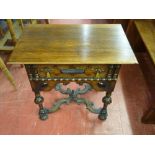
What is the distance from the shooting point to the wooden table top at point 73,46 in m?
0.84

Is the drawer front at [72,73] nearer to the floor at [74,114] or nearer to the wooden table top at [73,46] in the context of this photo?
the wooden table top at [73,46]

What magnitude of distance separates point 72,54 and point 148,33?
3.39ft

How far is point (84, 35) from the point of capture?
1.05m

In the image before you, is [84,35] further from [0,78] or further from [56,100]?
[0,78]

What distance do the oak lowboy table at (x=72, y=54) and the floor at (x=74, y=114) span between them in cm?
32

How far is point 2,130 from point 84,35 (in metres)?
1.00

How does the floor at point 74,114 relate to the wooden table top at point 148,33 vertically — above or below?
below

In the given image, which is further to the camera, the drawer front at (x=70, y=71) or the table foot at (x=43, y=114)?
the table foot at (x=43, y=114)

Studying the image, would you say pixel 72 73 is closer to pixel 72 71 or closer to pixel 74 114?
pixel 72 71

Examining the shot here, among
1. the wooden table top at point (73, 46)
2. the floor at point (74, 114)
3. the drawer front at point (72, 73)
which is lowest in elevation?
the floor at point (74, 114)

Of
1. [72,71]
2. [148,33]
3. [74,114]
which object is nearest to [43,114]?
[74,114]

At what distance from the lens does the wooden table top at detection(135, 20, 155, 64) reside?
4.33ft

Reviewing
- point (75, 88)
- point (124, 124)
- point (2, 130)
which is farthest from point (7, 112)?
point (124, 124)

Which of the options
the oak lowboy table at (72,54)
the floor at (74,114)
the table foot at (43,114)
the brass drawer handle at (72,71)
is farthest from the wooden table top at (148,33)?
the table foot at (43,114)
